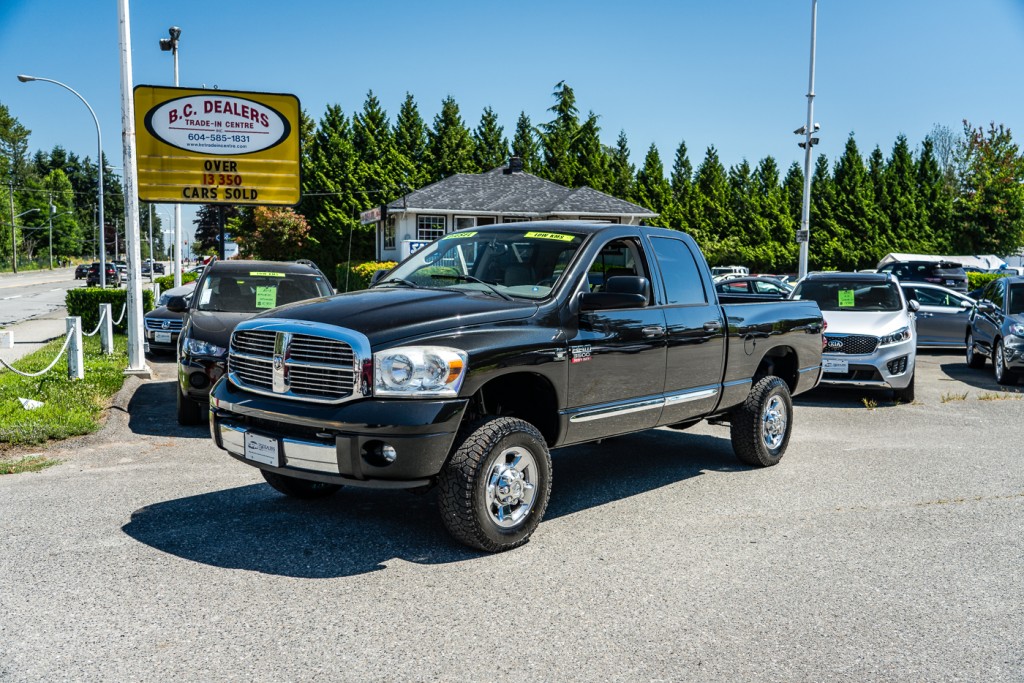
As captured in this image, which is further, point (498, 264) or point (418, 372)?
point (498, 264)

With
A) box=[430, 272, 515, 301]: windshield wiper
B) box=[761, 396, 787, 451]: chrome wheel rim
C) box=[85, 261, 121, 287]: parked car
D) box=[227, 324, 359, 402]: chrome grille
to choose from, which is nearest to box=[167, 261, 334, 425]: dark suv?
box=[430, 272, 515, 301]: windshield wiper

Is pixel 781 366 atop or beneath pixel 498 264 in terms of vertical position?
beneath

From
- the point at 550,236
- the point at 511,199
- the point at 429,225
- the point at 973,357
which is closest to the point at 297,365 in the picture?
the point at 550,236

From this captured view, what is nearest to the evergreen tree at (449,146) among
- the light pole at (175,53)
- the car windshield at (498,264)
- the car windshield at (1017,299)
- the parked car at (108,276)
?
the parked car at (108,276)

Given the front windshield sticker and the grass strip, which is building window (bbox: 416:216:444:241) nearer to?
the grass strip

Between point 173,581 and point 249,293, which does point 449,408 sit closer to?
point 173,581

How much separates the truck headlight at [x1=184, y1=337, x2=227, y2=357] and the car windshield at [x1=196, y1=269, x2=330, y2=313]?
4.74 feet

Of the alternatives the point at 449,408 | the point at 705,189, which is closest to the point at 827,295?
the point at 449,408

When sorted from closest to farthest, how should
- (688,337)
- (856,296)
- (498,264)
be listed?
1. (498,264)
2. (688,337)
3. (856,296)

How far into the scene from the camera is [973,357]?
1563 cm

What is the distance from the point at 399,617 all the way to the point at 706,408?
347cm

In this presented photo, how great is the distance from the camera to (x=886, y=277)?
1280 centimetres

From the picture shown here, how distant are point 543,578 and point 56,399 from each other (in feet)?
23.7

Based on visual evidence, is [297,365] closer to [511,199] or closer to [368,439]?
[368,439]
